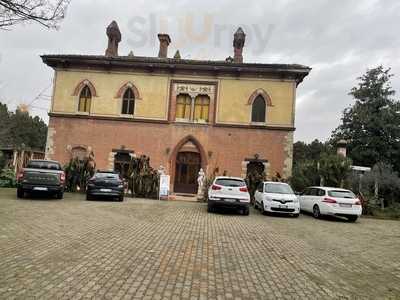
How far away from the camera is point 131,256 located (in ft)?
20.2

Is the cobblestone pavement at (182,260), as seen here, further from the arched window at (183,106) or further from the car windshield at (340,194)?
the arched window at (183,106)

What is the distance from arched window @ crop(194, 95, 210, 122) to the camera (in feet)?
80.3

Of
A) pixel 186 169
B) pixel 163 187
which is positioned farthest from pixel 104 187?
pixel 186 169

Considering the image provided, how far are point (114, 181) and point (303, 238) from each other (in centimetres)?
1007

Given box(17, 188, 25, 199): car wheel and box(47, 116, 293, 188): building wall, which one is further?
box(47, 116, 293, 188): building wall

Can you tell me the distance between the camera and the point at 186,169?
24406mm

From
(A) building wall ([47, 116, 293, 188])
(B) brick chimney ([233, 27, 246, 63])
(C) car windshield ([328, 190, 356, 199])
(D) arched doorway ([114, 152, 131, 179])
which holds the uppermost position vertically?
(B) brick chimney ([233, 27, 246, 63])

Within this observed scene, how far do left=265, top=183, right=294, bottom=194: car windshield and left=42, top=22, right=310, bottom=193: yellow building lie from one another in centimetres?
793

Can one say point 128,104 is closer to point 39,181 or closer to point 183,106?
point 183,106

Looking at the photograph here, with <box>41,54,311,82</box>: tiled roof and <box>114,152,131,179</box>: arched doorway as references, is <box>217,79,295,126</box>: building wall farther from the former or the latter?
<box>114,152,131,179</box>: arched doorway

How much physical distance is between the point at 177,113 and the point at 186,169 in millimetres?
4134

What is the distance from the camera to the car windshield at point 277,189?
49.1 ft

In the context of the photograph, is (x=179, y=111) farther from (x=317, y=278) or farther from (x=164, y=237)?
(x=317, y=278)

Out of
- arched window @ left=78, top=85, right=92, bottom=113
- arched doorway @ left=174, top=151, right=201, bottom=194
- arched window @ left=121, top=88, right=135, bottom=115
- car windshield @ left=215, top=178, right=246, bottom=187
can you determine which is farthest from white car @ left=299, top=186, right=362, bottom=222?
arched window @ left=78, top=85, right=92, bottom=113
